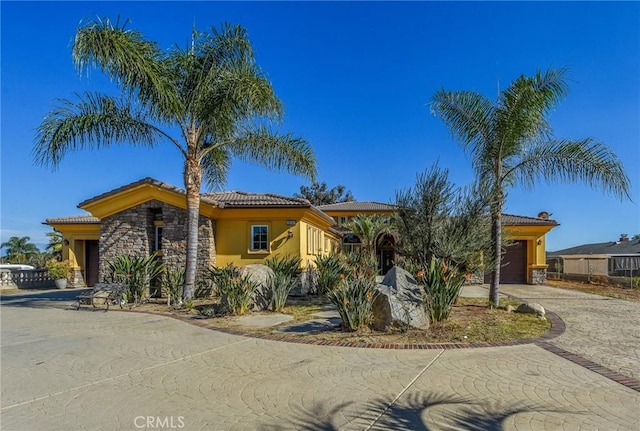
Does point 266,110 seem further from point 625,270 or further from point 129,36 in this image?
point 625,270

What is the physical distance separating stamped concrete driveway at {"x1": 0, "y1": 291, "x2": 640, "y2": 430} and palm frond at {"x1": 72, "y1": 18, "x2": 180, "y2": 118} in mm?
7218

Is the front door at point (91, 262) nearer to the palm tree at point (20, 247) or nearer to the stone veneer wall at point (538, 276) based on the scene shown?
the stone veneer wall at point (538, 276)

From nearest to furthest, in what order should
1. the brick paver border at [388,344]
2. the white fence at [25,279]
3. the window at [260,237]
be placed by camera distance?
1. the brick paver border at [388,344]
2. the window at [260,237]
3. the white fence at [25,279]

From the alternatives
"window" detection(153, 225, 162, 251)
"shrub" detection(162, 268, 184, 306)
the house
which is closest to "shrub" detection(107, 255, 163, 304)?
"shrub" detection(162, 268, 184, 306)

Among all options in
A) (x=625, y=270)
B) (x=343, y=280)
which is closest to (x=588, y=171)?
(x=343, y=280)

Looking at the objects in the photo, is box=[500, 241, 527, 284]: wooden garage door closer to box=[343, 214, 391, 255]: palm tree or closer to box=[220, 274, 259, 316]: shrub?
box=[343, 214, 391, 255]: palm tree

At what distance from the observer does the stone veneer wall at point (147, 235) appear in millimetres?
15367

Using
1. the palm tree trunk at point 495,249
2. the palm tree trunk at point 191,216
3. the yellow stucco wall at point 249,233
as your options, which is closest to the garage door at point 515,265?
the palm tree trunk at point 495,249

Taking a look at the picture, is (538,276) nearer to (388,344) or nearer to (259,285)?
(259,285)

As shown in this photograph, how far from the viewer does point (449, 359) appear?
6.60 metres

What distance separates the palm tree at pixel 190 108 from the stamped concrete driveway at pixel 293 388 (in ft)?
20.1

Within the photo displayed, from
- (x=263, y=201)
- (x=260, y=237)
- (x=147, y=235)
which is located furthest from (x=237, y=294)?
(x=147, y=235)

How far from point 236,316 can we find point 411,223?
19.1ft

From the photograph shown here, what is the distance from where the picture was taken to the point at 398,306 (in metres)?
8.55
